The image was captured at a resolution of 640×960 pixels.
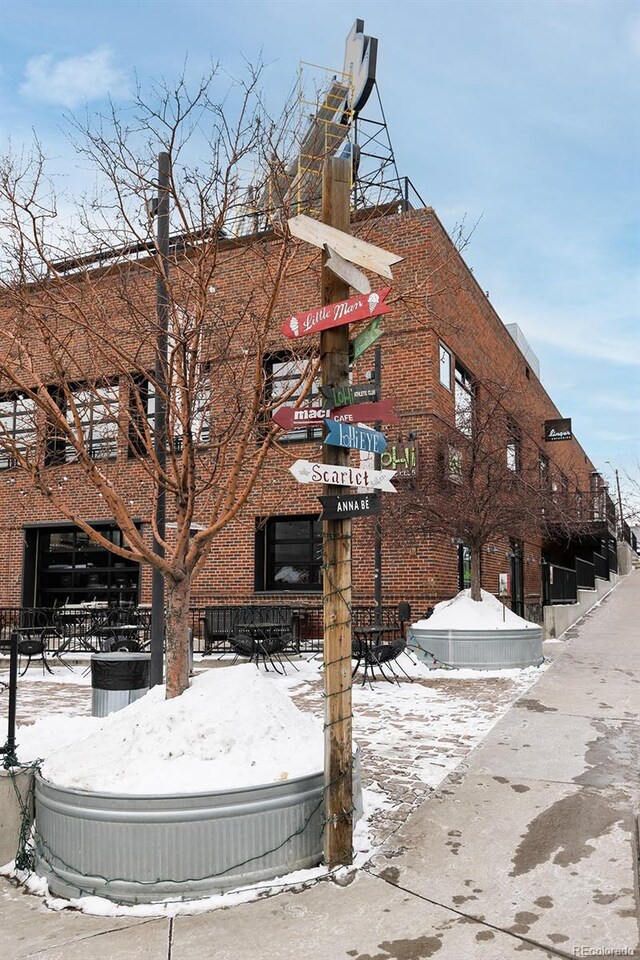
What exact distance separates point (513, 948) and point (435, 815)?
1.84 m

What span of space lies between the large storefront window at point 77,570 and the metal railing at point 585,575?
15.9 m

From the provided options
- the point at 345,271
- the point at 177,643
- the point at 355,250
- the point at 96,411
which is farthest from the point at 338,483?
the point at 96,411

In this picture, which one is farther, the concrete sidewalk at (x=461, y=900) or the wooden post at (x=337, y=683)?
the wooden post at (x=337, y=683)

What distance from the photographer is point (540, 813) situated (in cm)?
548

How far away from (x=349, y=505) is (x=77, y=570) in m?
16.8

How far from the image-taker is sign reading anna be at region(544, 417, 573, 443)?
26.3 metres

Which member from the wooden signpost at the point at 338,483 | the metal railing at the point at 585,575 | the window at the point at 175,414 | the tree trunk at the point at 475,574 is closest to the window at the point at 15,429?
the window at the point at 175,414

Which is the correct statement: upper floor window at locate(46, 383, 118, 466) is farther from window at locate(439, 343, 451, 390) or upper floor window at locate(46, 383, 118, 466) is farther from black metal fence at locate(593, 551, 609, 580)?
black metal fence at locate(593, 551, 609, 580)

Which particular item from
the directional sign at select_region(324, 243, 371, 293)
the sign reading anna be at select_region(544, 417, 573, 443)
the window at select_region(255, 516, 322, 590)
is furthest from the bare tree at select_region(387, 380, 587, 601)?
the sign reading anna be at select_region(544, 417, 573, 443)

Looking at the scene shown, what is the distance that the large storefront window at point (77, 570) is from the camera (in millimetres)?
19453

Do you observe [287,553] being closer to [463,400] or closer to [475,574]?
[475,574]

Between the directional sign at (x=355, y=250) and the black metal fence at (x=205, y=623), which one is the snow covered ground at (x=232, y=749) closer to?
the directional sign at (x=355, y=250)

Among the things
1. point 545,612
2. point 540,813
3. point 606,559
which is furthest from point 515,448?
point 606,559

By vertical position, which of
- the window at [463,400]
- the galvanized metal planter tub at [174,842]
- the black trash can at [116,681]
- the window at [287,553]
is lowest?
the galvanized metal planter tub at [174,842]
